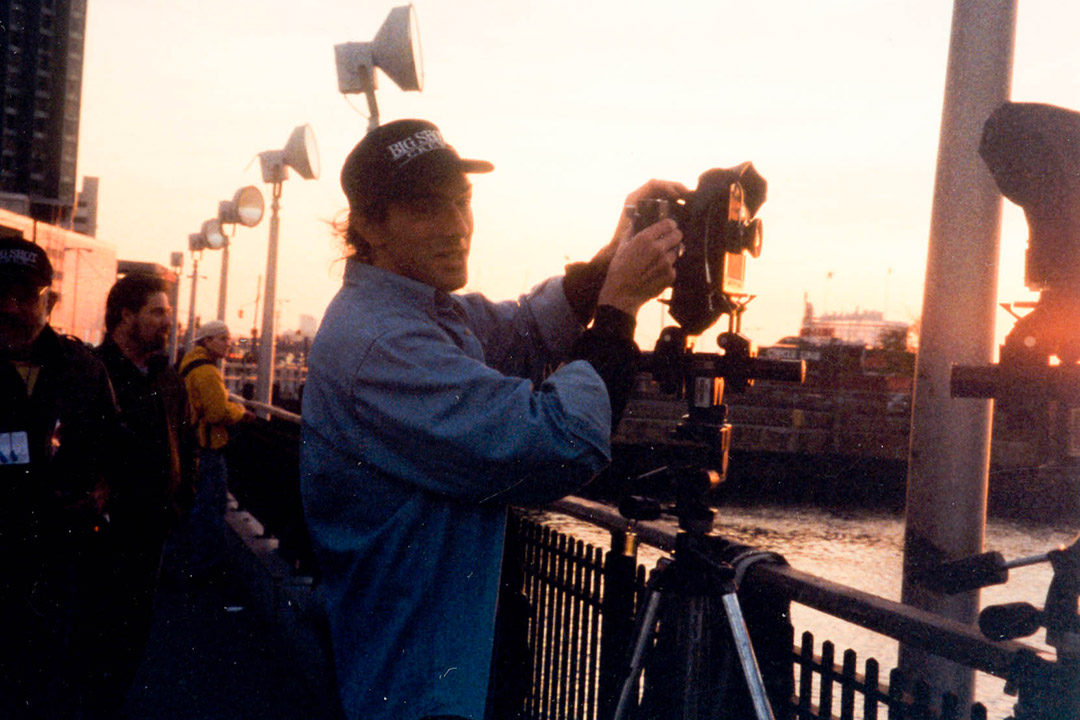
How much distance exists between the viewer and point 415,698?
5.50 feet

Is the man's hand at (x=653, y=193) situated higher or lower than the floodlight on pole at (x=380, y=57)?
lower

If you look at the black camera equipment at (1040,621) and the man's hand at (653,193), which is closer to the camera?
the black camera equipment at (1040,621)

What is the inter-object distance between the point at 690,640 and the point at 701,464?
0.35 m

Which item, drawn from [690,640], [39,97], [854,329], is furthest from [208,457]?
[854,329]

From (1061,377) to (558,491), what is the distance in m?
0.82

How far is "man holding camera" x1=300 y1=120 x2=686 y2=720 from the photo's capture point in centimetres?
158

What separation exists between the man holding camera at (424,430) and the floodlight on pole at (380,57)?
13.6 feet

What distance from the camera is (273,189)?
40.7 ft

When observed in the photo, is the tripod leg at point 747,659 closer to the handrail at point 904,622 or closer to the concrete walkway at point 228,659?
the handrail at point 904,622

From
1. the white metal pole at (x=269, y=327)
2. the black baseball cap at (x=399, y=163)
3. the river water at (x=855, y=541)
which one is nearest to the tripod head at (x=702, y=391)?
the black baseball cap at (x=399, y=163)

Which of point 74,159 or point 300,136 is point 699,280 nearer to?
point 300,136

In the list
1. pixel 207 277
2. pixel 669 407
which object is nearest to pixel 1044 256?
pixel 207 277

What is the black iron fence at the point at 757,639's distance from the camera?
1913 mm

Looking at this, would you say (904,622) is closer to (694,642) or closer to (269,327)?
(694,642)
